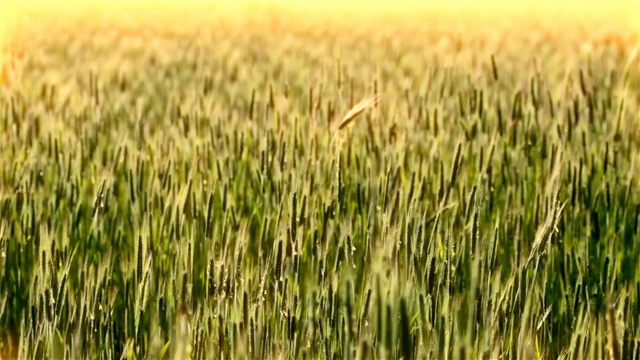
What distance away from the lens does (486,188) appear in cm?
176

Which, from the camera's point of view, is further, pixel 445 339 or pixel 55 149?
pixel 55 149

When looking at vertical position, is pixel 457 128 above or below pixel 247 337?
above

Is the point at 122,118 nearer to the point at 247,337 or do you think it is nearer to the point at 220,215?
the point at 220,215

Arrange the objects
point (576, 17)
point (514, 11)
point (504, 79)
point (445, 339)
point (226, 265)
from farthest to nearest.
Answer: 1. point (514, 11)
2. point (576, 17)
3. point (504, 79)
4. point (226, 265)
5. point (445, 339)

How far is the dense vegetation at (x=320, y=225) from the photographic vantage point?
1.24 m

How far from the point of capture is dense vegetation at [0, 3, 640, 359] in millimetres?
1241

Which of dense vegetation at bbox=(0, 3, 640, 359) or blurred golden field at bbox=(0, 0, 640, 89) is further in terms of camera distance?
blurred golden field at bbox=(0, 0, 640, 89)

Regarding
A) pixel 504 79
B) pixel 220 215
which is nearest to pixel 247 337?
pixel 220 215

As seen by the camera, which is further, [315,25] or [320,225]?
[315,25]

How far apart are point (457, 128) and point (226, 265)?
3.43 feet

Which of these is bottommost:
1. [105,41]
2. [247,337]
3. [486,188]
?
[247,337]

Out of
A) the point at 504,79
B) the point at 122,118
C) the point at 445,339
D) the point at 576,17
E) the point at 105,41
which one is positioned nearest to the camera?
the point at 445,339

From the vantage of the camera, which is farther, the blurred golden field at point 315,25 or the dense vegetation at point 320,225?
the blurred golden field at point 315,25

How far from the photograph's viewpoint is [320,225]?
1.48 metres
